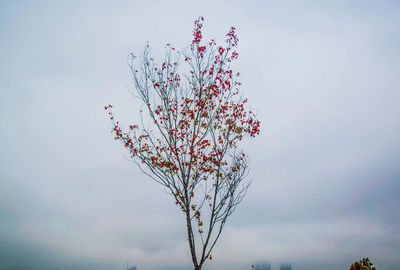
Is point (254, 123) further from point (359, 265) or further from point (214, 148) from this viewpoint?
point (359, 265)

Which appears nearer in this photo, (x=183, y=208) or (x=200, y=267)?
(x=200, y=267)

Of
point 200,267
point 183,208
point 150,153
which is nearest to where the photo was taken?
point 200,267

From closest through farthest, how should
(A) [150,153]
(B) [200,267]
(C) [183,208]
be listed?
(B) [200,267] < (C) [183,208] < (A) [150,153]

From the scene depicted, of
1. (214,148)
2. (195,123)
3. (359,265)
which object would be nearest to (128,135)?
(195,123)

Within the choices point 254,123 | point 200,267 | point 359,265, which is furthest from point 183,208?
point 359,265

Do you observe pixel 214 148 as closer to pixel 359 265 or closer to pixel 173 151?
pixel 173 151

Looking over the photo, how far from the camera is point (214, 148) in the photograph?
11.0m

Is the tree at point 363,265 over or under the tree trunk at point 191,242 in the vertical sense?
under

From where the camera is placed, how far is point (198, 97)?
1130 cm

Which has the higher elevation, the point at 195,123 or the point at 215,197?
the point at 195,123

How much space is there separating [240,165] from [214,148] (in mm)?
1466

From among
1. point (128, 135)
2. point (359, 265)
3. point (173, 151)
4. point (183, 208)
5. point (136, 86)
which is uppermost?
point (136, 86)

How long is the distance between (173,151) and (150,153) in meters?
1.18

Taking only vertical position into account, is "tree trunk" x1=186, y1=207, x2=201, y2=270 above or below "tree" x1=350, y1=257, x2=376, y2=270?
above
